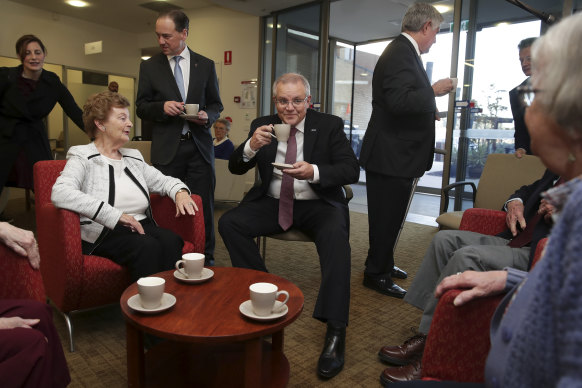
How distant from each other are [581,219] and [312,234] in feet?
6.00

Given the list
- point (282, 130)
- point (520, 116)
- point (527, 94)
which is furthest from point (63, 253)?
point (520, 116)

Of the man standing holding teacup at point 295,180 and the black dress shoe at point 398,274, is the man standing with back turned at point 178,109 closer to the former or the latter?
the man standing holding teacup at point 295,180

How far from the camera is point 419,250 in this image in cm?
391

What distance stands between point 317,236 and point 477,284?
3.65 feet

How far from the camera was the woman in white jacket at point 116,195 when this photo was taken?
1.94m

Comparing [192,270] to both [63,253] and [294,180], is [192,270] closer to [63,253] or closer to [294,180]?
[63,253]

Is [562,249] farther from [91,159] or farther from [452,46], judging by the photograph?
[452,46]

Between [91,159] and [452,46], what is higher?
[452,46]

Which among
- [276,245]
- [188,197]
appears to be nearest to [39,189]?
[188,197]

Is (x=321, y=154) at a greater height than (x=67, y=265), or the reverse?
(x=321, y=154)

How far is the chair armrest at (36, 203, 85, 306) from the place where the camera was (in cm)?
183

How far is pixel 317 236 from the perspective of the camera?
221cm

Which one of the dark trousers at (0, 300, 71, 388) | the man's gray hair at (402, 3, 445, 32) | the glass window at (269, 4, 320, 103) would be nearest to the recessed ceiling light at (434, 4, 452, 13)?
the glass window at (269, 4, 320, 103)

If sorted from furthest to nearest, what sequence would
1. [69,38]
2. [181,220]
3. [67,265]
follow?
[69,38], [181,220], [67,265]
